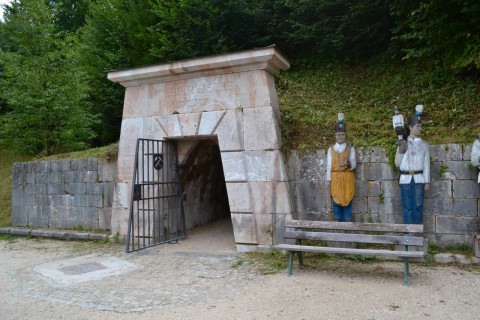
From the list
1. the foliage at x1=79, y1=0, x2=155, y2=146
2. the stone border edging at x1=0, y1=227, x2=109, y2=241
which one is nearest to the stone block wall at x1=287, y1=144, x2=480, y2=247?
the stone border edging at x1=0, y1=227, x2=109, y2=241

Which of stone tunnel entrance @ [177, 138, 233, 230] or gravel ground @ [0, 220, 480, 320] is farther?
stone tunnel entrance @ [177, 138, 233, 230]

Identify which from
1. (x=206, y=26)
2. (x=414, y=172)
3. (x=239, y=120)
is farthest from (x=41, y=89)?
(x=414, y=172)

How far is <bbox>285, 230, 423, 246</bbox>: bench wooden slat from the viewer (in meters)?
5.15

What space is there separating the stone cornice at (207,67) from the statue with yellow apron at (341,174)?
1.58 meters

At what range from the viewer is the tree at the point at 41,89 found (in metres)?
12.8

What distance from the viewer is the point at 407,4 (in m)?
9.52

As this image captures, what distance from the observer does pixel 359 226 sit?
571 cm

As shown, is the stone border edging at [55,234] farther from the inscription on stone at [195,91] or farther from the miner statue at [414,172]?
the miner statue at [414,172]

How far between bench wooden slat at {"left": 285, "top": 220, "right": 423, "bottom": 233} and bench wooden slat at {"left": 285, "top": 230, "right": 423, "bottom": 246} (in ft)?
0.43

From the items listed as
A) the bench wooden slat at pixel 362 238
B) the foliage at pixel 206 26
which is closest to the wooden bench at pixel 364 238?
the bench wooden slat at pixel 362 238

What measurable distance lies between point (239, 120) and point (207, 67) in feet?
3.74

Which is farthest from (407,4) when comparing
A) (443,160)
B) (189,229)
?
(189,229)

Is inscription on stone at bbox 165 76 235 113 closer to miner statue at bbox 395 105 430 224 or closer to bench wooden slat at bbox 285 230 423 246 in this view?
bench wooden slat at bbox 285 230 423 246

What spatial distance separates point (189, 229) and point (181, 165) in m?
1.65
